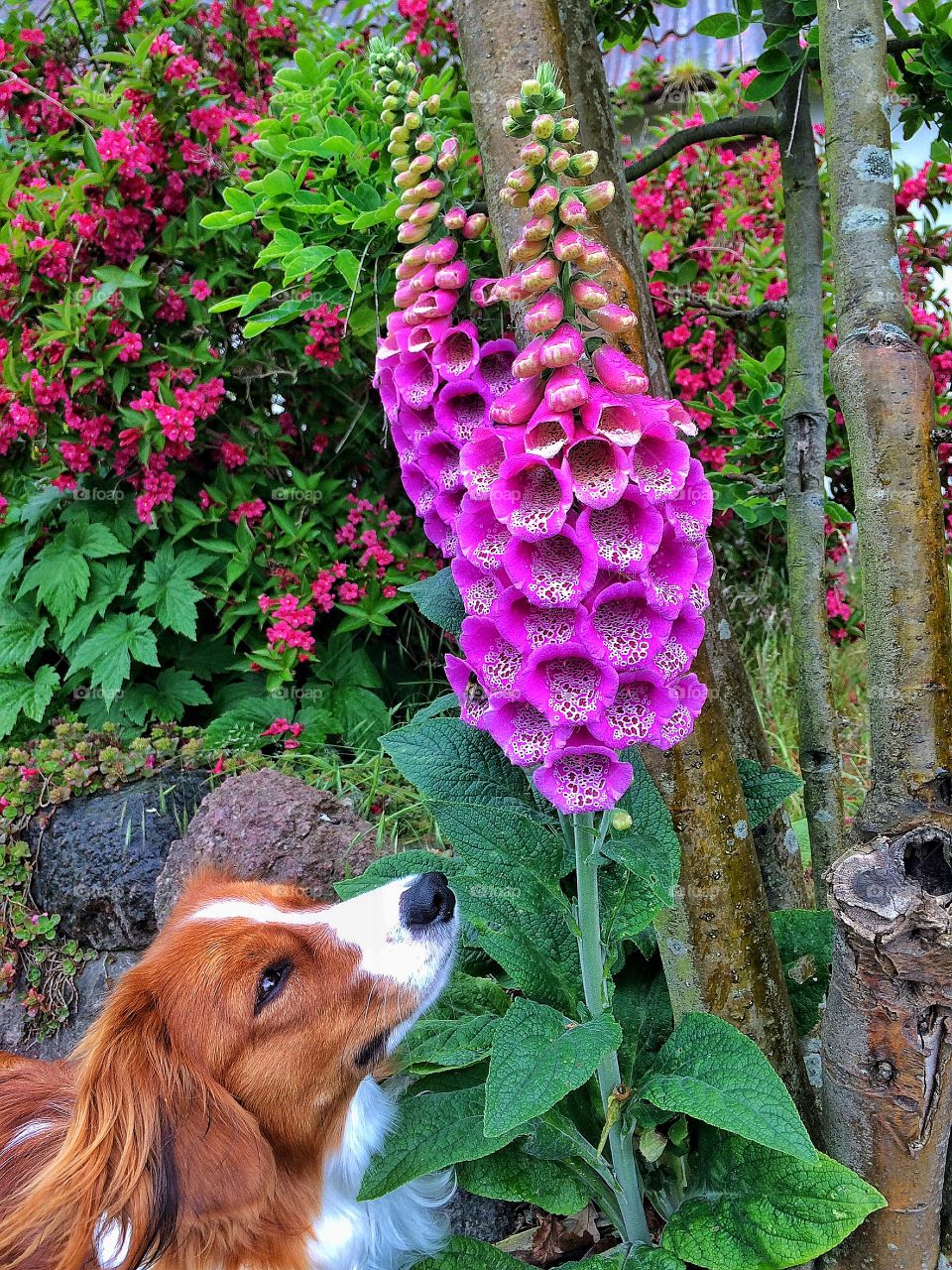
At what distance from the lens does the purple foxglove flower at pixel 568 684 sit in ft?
3.57

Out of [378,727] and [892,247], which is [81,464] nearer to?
[378,727]

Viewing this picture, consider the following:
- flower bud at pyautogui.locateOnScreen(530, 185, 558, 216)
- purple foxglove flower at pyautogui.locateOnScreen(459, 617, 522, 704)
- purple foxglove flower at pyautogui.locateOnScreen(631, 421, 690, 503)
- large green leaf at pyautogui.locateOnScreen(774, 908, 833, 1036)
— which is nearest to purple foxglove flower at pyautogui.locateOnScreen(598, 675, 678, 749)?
purple foxglove flower at pyautogui.locateOnScreen(459, 617, 522, 704)

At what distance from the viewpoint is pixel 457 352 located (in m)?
1.31

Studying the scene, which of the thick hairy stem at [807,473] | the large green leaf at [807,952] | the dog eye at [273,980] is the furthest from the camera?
the thick hairy stem at [807,473]

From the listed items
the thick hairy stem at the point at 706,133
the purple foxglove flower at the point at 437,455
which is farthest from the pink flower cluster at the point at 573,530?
the thick hairy stem at the point at 706,133

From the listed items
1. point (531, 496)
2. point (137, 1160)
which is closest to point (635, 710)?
point (531, 496)

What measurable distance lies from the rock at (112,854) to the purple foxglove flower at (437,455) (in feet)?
7.42

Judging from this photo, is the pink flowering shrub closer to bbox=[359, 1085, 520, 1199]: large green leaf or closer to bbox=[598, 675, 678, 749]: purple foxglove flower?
bbox=[359, 1085, 520, 1199]: large green leaf

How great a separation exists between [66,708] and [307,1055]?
236 centimetres

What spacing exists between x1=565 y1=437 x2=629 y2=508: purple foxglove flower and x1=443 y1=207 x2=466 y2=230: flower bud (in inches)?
20.0

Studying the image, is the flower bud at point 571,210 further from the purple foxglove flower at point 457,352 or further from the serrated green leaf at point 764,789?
the serrated green leaf at point 764,789

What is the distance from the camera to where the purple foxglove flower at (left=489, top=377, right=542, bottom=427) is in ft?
3.63

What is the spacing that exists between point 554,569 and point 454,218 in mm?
625

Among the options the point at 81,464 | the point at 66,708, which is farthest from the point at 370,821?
the point at 81,464
